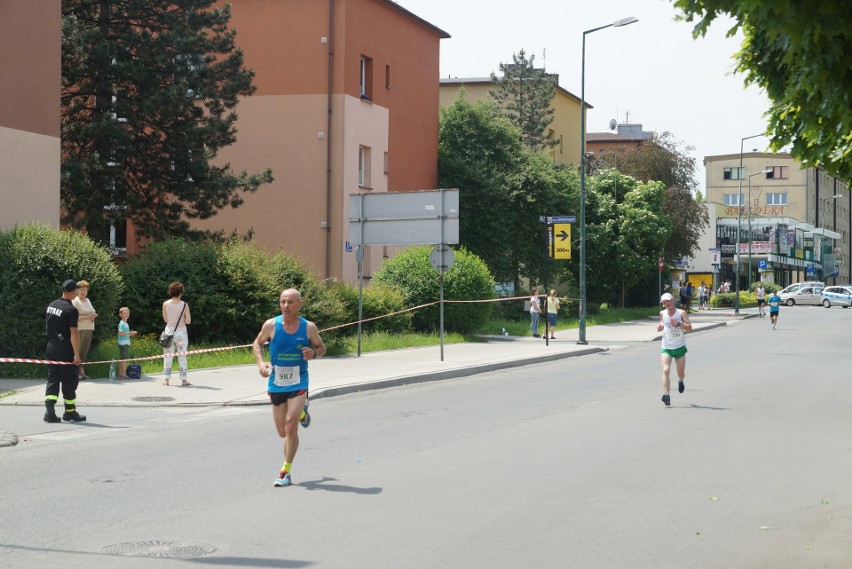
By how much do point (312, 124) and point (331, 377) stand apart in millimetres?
20062

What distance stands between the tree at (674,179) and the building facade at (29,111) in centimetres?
4158

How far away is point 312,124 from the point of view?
38.2 m

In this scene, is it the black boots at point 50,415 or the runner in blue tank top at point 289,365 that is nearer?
the runner in blue tank top at point 289,365

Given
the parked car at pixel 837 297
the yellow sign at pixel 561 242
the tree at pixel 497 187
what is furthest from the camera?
the parked car at pixel 837 297

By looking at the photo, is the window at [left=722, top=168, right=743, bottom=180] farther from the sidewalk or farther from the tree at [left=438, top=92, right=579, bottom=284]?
the sidewalk

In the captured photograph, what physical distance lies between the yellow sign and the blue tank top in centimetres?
2397

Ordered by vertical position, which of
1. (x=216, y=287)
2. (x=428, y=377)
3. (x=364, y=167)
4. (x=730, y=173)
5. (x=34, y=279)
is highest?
(x=730, y=173)

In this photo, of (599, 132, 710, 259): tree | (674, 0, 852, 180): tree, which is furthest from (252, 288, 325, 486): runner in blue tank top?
(599, 132, 710, 259): tree

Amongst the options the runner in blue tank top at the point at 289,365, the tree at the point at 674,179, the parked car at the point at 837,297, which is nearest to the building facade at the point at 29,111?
the runner in blue tank top at the point at 289,365

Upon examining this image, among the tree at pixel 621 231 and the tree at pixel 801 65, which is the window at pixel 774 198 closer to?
the tree at pixel 621 231

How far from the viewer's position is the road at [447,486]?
6.87 m

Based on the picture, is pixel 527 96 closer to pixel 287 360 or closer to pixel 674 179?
pixel 674 179

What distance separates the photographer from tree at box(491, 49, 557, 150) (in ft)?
228

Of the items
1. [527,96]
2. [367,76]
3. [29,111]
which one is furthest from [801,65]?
[527,96]
